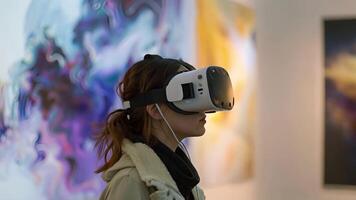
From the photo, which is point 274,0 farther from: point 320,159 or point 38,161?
point 38,161

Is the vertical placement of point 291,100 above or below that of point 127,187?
above

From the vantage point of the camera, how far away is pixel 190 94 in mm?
1426

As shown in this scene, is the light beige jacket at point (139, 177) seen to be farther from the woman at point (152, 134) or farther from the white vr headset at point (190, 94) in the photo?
the white vr headset at point (190, 94)

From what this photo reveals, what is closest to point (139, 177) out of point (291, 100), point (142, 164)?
point (142, 164)

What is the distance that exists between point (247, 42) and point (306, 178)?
1.01 metres

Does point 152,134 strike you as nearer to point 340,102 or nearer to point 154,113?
point 154,113

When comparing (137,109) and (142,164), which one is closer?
(142,164)

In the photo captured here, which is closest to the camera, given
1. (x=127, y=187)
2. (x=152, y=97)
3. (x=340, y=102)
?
(x=127, y=187)

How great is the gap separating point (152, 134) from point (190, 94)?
0.14 metres

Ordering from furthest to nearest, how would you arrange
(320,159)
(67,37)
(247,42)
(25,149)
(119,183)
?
(320,159) < (247,42) < (67,37) < (25,149) < (119,183)

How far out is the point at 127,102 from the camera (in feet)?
4.73

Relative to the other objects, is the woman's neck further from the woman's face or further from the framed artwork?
the framed artwork

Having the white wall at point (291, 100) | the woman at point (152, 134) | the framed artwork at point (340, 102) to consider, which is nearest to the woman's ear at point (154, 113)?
the woman at point (152, 134)

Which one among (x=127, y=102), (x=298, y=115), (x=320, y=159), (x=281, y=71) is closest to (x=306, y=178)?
(x=320, y=159)
